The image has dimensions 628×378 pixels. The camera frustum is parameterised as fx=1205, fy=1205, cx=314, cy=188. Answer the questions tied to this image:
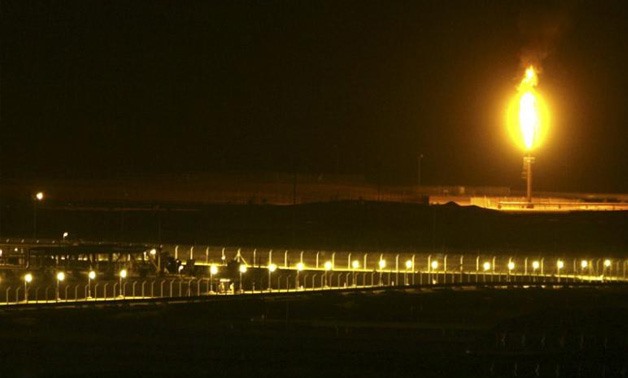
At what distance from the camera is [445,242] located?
1443 inches

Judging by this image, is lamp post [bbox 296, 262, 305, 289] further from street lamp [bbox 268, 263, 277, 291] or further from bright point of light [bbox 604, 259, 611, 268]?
bright point of light [bbox 604, 259, 611, 268]

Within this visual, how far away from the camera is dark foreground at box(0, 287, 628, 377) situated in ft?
59.3

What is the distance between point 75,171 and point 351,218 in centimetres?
2374

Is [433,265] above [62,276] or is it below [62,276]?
above

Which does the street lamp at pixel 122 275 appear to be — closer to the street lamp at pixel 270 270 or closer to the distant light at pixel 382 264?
the street lamp at pixel 270 270

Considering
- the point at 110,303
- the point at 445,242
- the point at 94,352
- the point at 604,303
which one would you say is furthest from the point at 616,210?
the point at 94,352

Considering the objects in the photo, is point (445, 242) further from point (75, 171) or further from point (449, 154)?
point (449, 154)

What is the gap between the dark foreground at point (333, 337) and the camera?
59.3ft

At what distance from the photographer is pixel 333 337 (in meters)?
20.2

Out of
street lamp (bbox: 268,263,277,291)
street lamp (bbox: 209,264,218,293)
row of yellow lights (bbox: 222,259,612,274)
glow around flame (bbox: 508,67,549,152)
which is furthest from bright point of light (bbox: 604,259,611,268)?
glow around flame (bbox: 508,67,549,152)

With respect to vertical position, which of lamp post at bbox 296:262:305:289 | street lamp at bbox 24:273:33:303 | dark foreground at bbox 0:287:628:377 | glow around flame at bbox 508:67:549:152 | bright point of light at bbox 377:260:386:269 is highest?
glow around flame at bbox 508:67:549:152

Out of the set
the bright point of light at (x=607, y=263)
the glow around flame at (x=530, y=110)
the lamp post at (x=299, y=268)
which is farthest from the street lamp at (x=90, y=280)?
the glow around flame at (x=530, y=110)

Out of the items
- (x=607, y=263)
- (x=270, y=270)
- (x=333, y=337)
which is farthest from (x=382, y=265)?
(x=333, y=337)

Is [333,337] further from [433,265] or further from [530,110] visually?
[530,110]
